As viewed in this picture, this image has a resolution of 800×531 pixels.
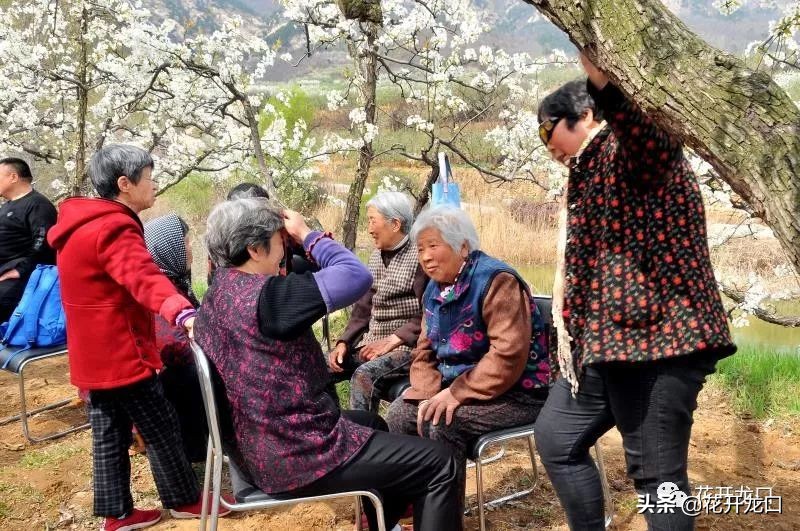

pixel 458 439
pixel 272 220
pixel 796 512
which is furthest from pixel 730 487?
pixel 272 220

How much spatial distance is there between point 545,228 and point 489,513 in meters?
9.25

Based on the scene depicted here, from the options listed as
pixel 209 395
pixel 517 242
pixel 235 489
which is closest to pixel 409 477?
pixel 235 489

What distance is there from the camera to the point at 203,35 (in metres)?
6.32

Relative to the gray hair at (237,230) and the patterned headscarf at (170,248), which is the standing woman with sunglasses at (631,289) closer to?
the gray hair at (237,230)

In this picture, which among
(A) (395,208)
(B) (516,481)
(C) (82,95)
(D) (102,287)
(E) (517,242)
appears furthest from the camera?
(E) (517,242)

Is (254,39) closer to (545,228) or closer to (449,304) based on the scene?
(449,304)

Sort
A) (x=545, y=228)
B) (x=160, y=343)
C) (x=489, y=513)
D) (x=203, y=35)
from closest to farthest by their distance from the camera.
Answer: (x=489, y=513) → (x=160, y=343) → (x=203, y=35) → (x=545, y=228)

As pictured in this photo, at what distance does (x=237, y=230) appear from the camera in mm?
2273

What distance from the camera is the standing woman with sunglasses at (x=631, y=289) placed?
1.83m

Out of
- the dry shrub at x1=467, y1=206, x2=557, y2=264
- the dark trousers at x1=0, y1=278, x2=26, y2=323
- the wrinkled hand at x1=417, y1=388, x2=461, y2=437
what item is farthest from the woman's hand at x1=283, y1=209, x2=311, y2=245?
the dry shrub at x1=467, y1=206, x2=557, y2=264

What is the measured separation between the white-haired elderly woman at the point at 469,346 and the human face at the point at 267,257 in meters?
0.67

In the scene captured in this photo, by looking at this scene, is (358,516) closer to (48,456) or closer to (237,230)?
(237,230)

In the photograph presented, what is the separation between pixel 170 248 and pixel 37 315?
1175 mm

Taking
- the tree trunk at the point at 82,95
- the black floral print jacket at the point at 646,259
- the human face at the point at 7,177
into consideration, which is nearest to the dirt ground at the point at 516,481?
the black floral print jacket at the point at 646,259
